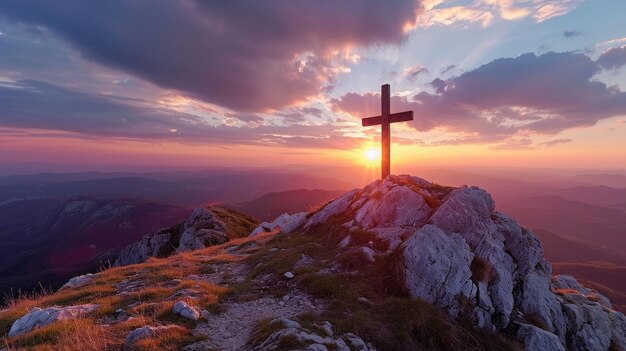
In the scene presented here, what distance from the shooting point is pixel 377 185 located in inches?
861

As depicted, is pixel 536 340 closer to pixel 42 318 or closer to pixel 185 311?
pixel 185 311

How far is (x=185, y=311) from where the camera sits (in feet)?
32.3

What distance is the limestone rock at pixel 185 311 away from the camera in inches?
383

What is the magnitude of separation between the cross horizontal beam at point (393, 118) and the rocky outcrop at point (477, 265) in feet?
14.1

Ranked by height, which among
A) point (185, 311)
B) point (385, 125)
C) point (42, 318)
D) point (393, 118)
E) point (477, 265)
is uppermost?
point (393, 118)

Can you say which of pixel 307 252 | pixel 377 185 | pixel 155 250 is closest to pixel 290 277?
pixel 307 252

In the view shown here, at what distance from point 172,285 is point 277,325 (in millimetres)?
7003

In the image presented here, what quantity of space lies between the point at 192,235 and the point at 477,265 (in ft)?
110

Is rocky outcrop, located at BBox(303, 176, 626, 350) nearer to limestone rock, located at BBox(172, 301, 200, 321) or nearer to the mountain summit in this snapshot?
the mountain summit

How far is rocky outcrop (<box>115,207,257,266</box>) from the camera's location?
36562mm

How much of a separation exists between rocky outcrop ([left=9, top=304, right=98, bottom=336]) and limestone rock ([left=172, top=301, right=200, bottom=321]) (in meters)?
3.26

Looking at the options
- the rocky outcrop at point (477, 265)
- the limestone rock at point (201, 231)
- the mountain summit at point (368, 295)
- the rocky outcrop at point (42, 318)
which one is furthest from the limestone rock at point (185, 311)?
the limestone rock at point (201, 231)

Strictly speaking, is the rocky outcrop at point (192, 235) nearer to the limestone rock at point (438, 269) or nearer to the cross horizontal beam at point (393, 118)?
the cross horizontal beam at point (393, 118)

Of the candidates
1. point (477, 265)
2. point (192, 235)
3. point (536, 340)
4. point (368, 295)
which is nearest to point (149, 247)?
point (192, 235)
